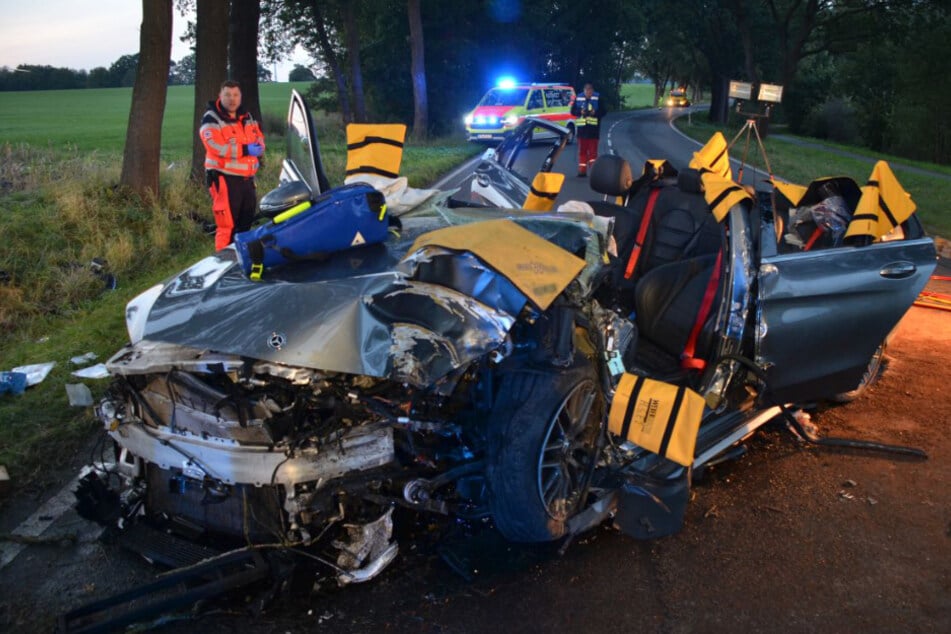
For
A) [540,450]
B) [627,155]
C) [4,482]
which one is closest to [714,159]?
[540,450]

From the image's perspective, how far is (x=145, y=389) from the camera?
9.66 feet

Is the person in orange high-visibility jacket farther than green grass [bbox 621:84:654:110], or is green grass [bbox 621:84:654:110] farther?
green grass [bbox 621:84:654:110]

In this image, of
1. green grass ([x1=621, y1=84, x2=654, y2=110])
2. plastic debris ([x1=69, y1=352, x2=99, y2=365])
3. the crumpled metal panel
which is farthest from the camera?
green grass ([x1=621, y1=84, x2=654, y2=110])

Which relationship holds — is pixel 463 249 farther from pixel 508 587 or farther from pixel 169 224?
pixel 169 224

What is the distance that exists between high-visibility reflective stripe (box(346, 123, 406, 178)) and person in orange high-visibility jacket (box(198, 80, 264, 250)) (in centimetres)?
295

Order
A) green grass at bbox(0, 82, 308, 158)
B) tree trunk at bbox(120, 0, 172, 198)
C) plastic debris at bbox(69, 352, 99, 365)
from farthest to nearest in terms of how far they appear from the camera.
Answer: green grass at bbox(0, 82, 308, 158) < tree trunk at bbox(120, 0, 172, 198) < plastic debris at bbox(69, 352, 99, 365)

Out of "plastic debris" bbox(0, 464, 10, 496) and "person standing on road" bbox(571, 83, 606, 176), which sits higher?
"person standing on road" bbox(571, 83, 606, 176)

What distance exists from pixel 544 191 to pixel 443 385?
234cm

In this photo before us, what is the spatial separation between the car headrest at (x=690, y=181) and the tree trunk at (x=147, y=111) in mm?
7158

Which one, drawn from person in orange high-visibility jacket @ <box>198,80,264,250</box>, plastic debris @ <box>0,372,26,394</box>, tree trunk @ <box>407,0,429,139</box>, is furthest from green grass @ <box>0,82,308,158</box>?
plastic debris @ <box>0,372,26,394</box>

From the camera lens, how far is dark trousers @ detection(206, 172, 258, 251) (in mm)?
7289

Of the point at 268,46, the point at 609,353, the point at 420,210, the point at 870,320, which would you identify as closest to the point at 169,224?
the point at 420,210

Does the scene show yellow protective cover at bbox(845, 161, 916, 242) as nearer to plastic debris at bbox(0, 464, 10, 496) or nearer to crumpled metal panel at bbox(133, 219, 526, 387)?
crumpled metal panel at bbox(133, 219, 526, 387)

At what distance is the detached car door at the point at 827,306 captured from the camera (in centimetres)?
380
